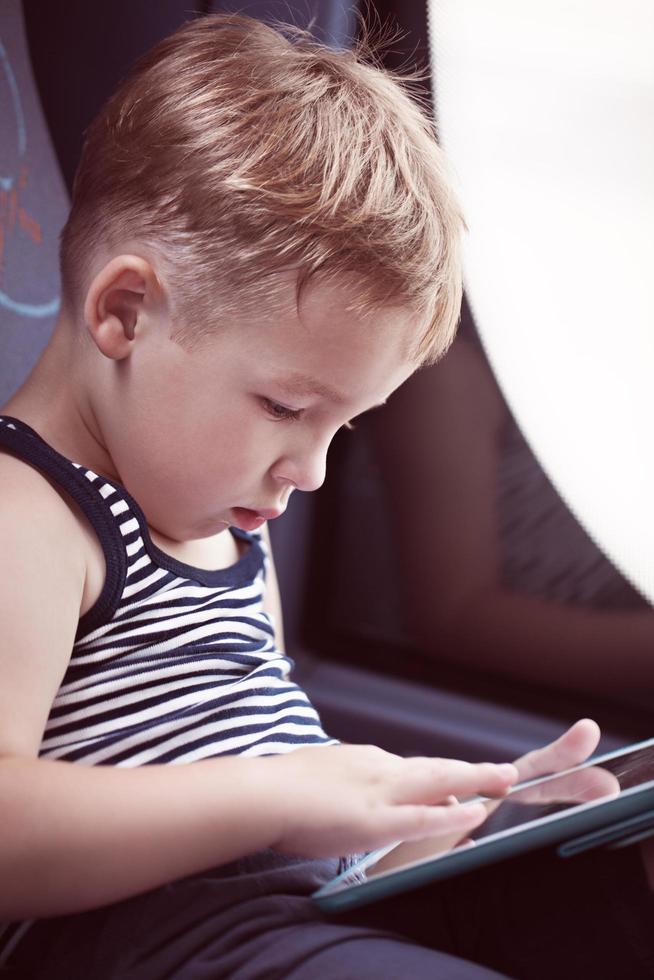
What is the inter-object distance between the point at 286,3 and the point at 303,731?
25.0 inches

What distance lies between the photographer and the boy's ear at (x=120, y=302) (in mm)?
646

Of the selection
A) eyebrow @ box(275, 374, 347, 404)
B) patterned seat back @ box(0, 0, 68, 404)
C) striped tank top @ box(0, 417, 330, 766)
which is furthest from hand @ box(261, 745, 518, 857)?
patterned seat back @ box(0, 0, 68, 404)

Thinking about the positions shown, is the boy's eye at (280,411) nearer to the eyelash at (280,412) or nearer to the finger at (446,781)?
the eyelash at (280,412)

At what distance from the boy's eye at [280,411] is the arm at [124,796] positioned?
0.15m

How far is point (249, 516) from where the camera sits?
71cm

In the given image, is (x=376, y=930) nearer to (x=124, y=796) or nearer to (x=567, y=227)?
(x=124, y=796)

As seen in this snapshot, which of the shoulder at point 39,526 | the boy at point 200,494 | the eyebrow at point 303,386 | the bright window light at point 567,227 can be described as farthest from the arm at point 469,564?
the shoulder at point 39,526

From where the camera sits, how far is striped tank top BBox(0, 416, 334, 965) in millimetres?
639

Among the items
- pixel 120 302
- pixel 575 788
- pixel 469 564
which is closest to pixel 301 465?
pixel 120 302

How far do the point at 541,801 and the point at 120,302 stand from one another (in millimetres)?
388

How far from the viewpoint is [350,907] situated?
0.58 meters

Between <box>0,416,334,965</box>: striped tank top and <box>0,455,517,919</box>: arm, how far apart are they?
45 millimetres

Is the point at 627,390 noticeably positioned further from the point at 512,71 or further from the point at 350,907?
the point at 350,907

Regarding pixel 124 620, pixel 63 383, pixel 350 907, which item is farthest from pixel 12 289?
pixel 350 907
